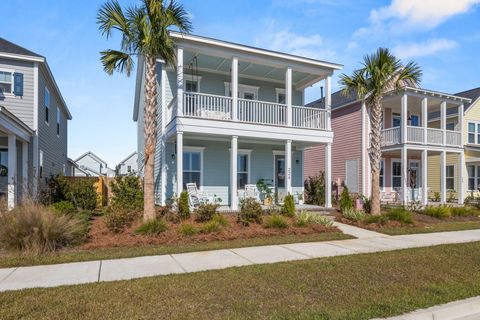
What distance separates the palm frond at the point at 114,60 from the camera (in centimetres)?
1016

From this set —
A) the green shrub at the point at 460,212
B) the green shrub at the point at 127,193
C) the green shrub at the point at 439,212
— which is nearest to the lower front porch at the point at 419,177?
the green shrub at the point at 460,212

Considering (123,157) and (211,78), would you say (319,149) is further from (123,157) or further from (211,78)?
(123,157)

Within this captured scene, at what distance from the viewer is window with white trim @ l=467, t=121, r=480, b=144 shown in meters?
23.3

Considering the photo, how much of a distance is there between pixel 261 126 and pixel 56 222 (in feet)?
27.7

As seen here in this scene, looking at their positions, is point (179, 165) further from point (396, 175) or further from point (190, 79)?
point (396, 175)

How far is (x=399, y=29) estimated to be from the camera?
1345 centimetres

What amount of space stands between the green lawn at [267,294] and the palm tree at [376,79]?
7154 mm

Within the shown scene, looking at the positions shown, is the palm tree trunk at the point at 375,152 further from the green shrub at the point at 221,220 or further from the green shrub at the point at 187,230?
the green shrub at the point at 187,230

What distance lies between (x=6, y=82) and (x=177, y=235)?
994cm

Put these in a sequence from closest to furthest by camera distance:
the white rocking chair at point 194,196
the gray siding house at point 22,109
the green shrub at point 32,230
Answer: the green shrub at point 32,230 → the gray siding house at point 22,109 → the white rocking chair at point 194,196

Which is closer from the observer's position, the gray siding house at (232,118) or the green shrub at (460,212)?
the gray siding house at (232,118)

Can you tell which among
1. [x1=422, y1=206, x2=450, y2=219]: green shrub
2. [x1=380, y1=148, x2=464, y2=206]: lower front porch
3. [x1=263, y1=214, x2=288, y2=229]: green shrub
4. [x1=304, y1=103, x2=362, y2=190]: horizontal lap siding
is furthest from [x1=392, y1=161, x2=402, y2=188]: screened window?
[x1=263, y1=214, x2=288, y2=229]: green shrub

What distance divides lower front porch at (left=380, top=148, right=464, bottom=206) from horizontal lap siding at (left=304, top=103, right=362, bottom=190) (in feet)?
6.26

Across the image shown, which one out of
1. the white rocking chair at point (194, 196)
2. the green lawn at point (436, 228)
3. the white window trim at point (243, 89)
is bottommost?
the green lawn at point (436, 228)
